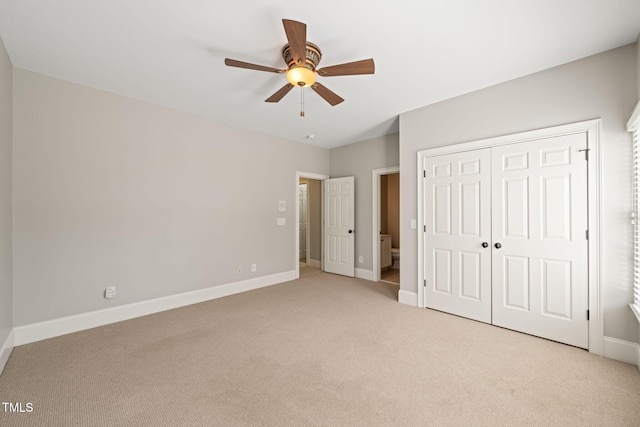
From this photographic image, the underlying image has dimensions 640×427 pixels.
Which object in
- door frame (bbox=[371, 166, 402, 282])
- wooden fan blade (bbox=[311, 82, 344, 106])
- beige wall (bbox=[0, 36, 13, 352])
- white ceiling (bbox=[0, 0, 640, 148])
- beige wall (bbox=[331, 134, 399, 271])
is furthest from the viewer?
door frame (bbox=[371, 166, 402, 282])

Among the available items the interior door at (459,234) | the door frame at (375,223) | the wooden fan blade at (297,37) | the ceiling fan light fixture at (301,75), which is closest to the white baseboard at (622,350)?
the interior door at (459,234)

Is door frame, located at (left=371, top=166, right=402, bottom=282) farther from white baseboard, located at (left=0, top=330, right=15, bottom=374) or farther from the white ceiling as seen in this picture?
white baseboard, located at (left=0, top=330, right=15, bottom=374)

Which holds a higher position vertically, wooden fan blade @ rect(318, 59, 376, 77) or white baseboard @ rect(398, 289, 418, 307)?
wooden fan blade @ rect(318, 59, 376, 77)

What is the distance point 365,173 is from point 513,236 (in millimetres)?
2817

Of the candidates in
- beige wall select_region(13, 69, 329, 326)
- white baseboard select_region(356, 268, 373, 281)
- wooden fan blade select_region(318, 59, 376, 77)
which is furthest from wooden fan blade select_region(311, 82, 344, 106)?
white baseboard select_region(356, 268, 373, 281)

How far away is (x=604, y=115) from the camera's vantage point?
2447 millimetres

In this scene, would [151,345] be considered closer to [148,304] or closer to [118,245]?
[148,304]

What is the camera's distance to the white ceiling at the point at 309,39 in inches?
76.2

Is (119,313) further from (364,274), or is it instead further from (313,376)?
(364,274)

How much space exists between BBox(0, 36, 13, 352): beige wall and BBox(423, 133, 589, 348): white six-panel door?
433 cm

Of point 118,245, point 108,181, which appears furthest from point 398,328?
point 108,181

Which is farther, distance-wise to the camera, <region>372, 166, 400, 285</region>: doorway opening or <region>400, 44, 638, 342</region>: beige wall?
<region>372, 166, 400, 285</region>: doorway opening

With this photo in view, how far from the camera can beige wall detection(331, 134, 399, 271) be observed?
499 centimetres

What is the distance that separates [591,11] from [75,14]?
12.4 feet
